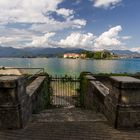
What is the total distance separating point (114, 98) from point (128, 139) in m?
1.27

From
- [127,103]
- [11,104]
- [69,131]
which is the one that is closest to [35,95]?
[11,104]

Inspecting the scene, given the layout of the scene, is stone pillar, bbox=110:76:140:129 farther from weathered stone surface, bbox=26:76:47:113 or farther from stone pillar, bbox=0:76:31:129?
weathered stone surface, bbox=26:76:47:113

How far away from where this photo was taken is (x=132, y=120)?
6488 mm

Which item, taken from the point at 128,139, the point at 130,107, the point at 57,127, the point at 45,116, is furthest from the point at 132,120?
the point at 45,116

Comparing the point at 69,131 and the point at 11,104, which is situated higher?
the point at 11,104

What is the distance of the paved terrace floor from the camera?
5.93m

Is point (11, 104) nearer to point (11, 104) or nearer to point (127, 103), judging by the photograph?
point (11, 104)

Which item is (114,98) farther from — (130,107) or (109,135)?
(109,135)

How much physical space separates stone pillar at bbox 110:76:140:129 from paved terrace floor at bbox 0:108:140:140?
27 cm

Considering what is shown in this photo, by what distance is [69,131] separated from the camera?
20.6 feet

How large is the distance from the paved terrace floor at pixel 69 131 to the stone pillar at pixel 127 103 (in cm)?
27

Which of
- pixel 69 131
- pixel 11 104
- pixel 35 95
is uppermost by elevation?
pixel 11 104

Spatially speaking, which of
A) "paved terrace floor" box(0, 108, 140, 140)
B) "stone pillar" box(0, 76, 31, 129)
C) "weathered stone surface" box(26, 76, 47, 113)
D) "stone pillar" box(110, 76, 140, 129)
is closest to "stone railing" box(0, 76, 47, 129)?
"stone pillar" box(0, 76, 31, 129)

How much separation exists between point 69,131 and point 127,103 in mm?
1769
